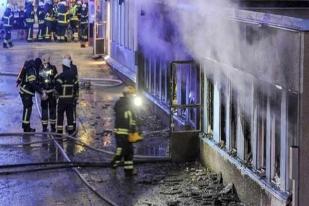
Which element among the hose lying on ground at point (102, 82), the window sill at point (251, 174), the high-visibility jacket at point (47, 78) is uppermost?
the high-visibility jacket at point (47, 78)

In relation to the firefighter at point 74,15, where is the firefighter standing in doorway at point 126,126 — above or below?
below

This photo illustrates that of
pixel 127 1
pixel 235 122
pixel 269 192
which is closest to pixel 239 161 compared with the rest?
pixel 235 122

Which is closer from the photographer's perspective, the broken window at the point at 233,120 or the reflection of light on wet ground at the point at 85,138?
the broken window at the point at 233,120

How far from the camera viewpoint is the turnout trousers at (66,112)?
12.4m

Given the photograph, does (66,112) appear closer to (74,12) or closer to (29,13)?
(74,12)

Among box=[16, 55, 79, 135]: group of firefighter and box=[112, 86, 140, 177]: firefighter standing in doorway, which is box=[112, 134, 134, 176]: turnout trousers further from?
box=[16, 55, 79, 135]: group of firefighter

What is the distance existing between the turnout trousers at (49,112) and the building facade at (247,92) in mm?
2282

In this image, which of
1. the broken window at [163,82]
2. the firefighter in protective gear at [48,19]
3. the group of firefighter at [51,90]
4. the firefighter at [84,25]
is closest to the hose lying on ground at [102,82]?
the broken window at [163,82]

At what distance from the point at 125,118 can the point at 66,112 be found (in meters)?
3.15

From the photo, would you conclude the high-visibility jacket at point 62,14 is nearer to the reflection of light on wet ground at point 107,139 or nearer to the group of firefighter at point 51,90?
the group of firefighter at point 51,90

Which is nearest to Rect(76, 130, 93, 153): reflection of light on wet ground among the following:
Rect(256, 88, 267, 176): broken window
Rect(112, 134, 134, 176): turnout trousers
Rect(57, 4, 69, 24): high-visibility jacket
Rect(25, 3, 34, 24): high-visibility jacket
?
Rect(112, 134, 134, 176): turnout trousers

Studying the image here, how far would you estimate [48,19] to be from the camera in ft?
99.9

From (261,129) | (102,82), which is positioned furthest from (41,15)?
(261,129)

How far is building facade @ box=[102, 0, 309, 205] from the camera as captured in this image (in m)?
6.62
